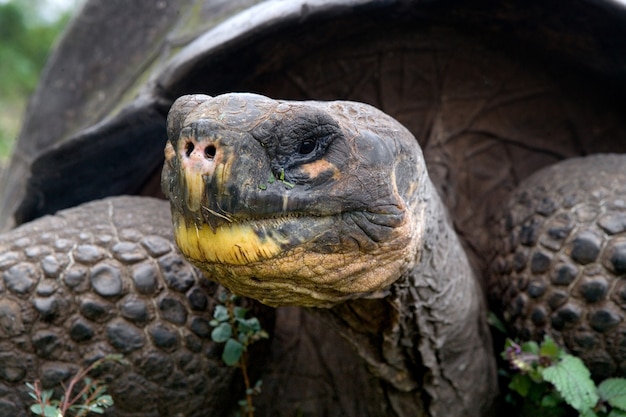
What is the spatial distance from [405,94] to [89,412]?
150cm

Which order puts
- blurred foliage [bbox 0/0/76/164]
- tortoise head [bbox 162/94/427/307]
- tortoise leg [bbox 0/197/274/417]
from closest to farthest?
tortoise head [bbox 162/94/427/307], tortoise leg [bbox 0/197/274/417], blurred foliage [bbox 0/0/76/164]

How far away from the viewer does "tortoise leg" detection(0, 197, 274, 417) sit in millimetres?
1938

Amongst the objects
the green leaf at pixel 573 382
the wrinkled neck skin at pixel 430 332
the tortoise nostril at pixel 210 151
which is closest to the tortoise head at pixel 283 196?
the tortoise nostril at pixel 210 151

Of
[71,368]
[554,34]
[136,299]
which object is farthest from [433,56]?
[71,368]

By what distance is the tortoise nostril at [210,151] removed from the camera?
1.32 metres

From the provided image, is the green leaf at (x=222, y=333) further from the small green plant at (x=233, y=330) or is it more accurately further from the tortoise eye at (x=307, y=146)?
the tortoise eye at (x=307, y=146)

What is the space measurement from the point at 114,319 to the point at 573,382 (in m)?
1.24

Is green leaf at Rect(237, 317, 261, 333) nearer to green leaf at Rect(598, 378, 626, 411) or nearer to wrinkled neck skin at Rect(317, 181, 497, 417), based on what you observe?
wrinkled neck skin at Rect(317, 181, 497, 417)

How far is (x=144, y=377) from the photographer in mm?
1991

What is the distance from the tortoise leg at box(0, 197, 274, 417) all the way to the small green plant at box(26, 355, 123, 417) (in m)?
0.03

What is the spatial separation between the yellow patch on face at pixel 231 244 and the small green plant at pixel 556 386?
969mm

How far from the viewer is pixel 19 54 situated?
34.8ft

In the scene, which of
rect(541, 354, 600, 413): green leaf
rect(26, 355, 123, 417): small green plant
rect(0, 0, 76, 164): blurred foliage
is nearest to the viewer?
rect(26, 355, 123, 417): small green plant

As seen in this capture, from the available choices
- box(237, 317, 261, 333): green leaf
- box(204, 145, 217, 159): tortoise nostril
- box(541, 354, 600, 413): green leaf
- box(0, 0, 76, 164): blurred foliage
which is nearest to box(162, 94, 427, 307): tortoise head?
box(204, 145, 217, 159): tortoise nostril
